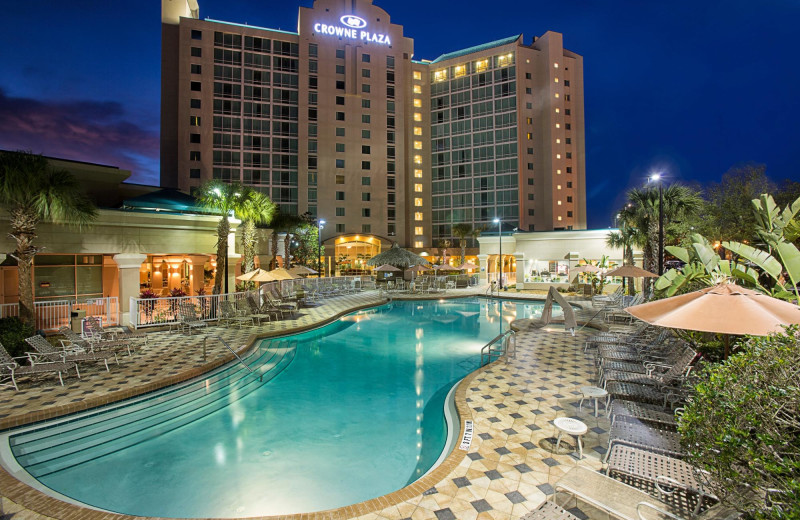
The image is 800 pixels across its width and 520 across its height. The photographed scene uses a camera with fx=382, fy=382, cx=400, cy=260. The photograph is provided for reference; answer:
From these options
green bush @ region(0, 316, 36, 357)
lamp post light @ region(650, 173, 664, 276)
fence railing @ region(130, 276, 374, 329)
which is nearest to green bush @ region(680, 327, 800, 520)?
lamp post light @ region(650, 173, 664, 276)

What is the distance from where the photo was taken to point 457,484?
458 centimetres

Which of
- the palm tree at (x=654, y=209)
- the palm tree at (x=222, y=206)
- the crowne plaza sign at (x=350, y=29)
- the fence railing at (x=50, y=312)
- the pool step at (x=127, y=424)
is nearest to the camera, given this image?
the pool step at (x=127, y=424)

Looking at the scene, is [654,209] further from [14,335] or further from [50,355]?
[14,335]

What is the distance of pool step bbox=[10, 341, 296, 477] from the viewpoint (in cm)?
587

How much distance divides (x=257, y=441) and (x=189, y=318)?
27.2ft

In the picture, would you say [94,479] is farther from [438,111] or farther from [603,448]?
[438,111]

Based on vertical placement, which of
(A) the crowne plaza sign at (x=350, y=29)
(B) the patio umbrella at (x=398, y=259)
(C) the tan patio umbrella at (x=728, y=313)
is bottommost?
(C) the tan patio umbrella at (x=728, y=313)

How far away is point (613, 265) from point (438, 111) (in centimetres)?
3617

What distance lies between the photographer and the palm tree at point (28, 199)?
9.86m

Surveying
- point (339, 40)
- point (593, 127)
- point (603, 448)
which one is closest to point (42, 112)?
point (339, 40)

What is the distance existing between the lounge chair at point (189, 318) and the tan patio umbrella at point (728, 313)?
43.6 feet

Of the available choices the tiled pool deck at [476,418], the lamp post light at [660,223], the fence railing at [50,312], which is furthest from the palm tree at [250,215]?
the lamp post light at [660,223]

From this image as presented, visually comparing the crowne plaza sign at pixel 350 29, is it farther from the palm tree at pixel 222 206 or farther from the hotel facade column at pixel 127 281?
the hotel facade column at pixel 127 281

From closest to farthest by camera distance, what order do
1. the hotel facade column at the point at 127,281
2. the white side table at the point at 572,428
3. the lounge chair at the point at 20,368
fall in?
the white side table at the point at 572,428, the lounge chair at the point at 20,368, the hotel facade column at the point at 127,281
